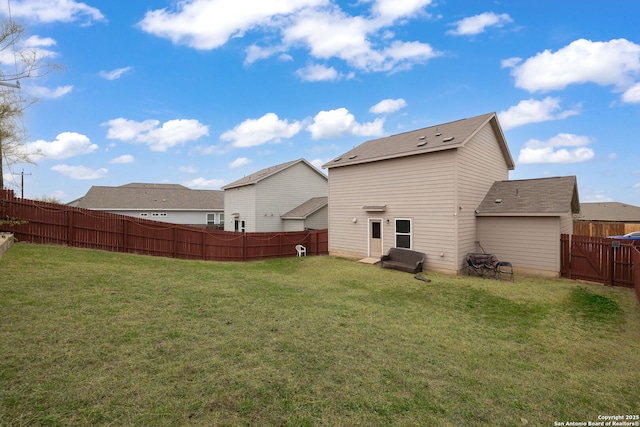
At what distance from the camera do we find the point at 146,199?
33.8 m

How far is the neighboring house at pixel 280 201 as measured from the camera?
21484 millimetres

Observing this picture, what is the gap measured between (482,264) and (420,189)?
12.7ft

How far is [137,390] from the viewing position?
3.05 m

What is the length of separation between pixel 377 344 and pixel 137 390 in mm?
3442

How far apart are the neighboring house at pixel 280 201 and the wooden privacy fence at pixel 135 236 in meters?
3.92

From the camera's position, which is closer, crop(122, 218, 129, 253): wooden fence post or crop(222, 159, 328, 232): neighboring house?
crop(122, 218, 129, 253): wooden fence post

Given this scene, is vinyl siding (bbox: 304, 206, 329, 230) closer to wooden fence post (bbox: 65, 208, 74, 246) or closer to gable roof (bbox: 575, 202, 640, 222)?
wooden fence post (bbox: 65, 208, 74, 246)

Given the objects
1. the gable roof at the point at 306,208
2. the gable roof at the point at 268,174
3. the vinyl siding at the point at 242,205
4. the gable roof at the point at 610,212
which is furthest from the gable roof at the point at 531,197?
the gable roof at the point at 610,212

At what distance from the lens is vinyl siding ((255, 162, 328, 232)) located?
21.9 m

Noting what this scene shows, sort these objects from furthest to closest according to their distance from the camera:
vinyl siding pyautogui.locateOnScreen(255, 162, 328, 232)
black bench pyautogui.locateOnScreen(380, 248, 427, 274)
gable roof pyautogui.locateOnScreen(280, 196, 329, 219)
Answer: vinyl siding pyautogui.locateOnScreen(255, 162, 328, 232) → gable roof pyautogui.locateOnScreen(280, 196, 329, 219) → black bench pyautogui.locateOnScreen(380, 248, 427, 274)

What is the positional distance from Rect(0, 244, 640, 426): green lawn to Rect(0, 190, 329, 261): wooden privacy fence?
12.1ft

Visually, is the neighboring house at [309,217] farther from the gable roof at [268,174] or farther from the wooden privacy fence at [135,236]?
the gable roof at [268,174]

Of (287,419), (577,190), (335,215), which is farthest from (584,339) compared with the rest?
(335,215)

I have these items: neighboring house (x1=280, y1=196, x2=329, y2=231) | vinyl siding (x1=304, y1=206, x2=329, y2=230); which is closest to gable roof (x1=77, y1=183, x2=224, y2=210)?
neighboring house (x1=280, y1=196, x2=329, y2=231)
